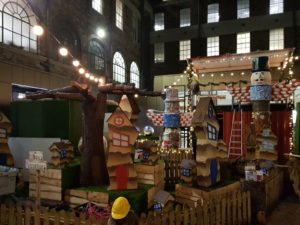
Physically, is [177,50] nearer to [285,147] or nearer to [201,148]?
[285,147]

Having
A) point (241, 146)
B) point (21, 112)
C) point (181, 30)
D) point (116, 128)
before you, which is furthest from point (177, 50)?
point (116, 128)

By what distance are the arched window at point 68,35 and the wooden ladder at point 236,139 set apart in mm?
10000

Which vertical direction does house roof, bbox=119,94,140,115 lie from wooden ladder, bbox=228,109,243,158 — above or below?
above

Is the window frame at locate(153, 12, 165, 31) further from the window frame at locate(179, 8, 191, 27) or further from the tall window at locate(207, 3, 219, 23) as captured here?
the tall window at locate(207, 3, 219, 23)

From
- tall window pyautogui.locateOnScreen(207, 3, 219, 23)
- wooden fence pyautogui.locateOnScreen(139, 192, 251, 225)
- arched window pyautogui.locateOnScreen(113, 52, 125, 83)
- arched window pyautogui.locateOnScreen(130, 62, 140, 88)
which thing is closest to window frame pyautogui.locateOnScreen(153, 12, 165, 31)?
tall window pyautogui.locateOnScreen(207, 3, 219, 23)

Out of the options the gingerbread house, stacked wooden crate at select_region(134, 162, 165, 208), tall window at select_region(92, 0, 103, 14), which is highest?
tall window at select_region(92, 0, 103, 14)

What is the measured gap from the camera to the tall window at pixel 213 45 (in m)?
25.9

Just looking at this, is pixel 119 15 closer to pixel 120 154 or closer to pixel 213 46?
pixel 213 46

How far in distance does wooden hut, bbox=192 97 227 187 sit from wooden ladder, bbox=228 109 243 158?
564 centimetres

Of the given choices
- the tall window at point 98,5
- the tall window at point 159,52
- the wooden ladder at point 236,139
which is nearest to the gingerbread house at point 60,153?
the wooden ladder at point 236,139

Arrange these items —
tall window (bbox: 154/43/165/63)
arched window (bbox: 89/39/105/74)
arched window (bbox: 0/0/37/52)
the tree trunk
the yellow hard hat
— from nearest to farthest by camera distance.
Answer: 1. the yellow hard hat
2. the tree trunk
3. arched window (bbox: 0/0/37/52)
4. arched window (bbox: 89/39/105/74)
5. tall window (bbox: 154/43/165/63)

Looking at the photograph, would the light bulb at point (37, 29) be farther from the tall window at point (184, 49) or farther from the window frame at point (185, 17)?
the window frame at point (185, 17)

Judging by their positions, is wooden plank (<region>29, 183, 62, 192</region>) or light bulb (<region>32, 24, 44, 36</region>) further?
wooden plank (<region>29, 183, 62, 192</region>)

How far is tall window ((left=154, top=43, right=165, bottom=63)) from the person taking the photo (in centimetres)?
2789
